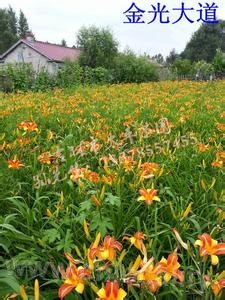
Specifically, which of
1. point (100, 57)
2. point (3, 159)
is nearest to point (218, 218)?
point (3, 159)

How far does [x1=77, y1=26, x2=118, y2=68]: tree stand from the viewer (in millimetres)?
24219

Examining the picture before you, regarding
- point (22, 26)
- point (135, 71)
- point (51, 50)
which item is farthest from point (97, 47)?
point (22, 26)

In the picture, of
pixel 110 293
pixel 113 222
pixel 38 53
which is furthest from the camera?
pixel 38 53

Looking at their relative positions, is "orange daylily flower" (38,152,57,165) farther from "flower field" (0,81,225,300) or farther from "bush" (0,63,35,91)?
"bush" (0,63,35,91)

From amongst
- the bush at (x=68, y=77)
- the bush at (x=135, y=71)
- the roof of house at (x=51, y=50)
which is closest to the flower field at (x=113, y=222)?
the bush at (x=68, y=77)

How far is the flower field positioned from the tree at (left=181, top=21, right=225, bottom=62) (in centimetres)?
5221

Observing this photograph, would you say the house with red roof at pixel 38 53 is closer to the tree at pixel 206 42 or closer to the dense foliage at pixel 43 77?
the tree at pixel 206 42

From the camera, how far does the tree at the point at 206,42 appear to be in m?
52.2

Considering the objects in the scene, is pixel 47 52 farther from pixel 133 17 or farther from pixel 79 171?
→ pixel 79 171

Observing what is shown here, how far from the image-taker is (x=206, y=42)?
173ft

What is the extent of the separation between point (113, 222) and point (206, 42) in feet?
179

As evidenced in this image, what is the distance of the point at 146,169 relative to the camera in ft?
6.30

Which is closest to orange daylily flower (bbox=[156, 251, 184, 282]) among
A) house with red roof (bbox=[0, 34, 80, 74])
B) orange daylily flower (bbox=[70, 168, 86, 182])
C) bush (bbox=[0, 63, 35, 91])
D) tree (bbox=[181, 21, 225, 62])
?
orange daylily flower (bbox=[70, 168, 86, 182])

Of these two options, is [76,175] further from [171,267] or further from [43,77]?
[43,77]
